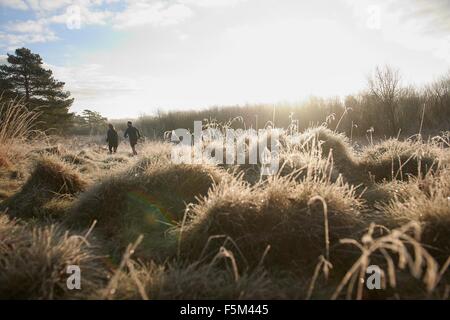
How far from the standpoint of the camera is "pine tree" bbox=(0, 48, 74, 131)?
102 feet

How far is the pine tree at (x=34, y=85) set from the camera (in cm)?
3108

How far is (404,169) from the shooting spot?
830 centimetres

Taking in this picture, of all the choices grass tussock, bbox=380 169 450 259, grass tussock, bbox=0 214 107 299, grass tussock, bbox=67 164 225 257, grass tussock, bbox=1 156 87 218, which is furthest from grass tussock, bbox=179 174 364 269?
grass tussock, bbox=1 156 87 218

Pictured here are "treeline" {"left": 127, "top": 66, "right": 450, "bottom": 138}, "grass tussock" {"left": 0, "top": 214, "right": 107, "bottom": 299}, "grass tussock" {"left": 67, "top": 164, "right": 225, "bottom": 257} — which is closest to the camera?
"grass tussock" {"left": 0, "top": 214, "right": 107, "bottom": 299}

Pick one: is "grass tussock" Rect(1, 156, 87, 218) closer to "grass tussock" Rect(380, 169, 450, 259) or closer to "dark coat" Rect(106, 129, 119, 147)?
"grass tussock" Rect(380, 169, 450, 259)

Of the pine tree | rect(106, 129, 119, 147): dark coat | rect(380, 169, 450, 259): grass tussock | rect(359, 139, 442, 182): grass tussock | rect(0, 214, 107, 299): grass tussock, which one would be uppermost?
the pine tree

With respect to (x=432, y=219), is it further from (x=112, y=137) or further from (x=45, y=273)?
(x=112, y=137)

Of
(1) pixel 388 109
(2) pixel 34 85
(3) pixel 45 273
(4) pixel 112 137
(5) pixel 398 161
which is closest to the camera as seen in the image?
(3) pixel 45 273

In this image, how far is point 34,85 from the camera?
105ft

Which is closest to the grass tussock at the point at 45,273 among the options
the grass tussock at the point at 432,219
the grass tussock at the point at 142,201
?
the grass tussock at the point at 142,201

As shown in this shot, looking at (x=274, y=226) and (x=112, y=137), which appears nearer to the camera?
(x=274, y=226)

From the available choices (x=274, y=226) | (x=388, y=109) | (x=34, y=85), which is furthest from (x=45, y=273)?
(x=34, y=85)

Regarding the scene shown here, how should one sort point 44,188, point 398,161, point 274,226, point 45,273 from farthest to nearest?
point 398,161 → point 44,188 → point 274,226 → point 45,273

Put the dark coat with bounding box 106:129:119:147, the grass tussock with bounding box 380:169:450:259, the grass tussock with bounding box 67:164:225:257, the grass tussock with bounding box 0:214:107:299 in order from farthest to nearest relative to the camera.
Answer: the dark coat with bounding box 106:129:119:147 < the grass tussock with bounding box 67:164:225:257 < the grass tussock with bounding box 380:169:450:259 < the grass tussock with bounding box 0:214:107:299
